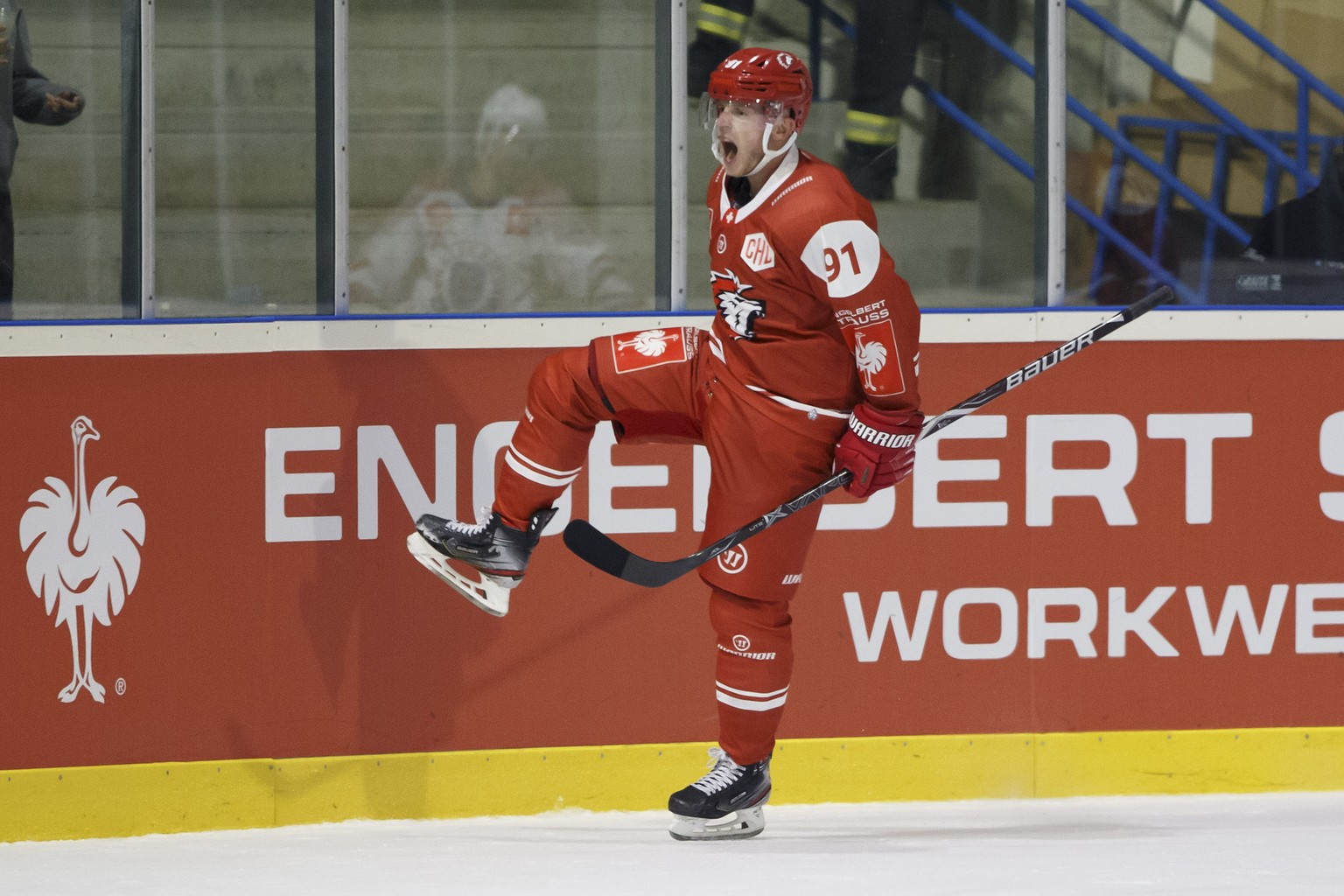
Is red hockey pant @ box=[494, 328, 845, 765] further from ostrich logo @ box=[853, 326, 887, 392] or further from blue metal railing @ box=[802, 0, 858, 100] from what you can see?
blue metal railing @ box=[802, 0, 858, 100]

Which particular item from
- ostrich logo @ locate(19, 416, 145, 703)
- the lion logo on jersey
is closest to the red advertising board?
ostrich logo @ locate(19, 416, 145, 703)

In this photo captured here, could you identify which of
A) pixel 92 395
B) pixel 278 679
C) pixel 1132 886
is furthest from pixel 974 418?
pixel 92 395

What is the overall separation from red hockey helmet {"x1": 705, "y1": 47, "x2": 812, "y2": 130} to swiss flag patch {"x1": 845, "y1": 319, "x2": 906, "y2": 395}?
419 millimetres

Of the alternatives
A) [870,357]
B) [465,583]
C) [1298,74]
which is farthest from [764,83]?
[1298,74]

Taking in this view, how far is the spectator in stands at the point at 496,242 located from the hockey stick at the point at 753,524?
30.0 inches

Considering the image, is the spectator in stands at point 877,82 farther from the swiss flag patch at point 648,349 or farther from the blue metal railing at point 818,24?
the swiss flag patch at point 648,349

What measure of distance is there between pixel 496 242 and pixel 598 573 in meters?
0.77

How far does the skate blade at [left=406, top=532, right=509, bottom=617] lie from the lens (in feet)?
10.9

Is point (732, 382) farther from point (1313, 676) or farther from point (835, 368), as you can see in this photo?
point (1313, 676)

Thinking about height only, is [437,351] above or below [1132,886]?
above

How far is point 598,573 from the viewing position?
3.86 m

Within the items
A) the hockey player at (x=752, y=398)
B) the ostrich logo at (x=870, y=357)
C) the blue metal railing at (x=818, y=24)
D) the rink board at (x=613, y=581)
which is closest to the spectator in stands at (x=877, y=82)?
the blue metal railing at (x=818, y=24)

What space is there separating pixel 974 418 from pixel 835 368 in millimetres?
747

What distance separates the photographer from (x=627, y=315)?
3865 mm
